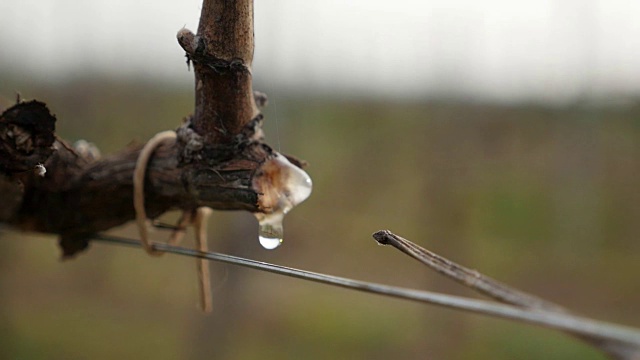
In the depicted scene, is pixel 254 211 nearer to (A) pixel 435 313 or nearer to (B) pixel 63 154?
(B) pixel 63 154

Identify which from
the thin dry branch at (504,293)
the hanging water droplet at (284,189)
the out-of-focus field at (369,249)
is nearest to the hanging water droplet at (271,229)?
the hanging water droplet at (284,189)

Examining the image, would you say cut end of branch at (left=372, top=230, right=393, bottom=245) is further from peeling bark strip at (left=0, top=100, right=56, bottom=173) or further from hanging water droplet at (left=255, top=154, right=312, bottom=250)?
peeling bark strip at (left=0, top=100, right=56, bottom=173)

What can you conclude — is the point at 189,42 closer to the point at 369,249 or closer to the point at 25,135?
the point at 25,135

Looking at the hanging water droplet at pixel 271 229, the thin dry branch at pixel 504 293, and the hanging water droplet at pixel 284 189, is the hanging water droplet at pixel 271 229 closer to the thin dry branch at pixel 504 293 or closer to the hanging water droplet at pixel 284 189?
the hanging water droplet at pixel 284 189

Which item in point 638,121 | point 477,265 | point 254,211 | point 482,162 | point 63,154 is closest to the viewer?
point 254,211

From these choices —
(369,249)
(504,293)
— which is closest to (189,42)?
(504,293)

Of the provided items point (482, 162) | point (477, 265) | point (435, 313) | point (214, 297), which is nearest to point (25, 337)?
point (214, 297)
